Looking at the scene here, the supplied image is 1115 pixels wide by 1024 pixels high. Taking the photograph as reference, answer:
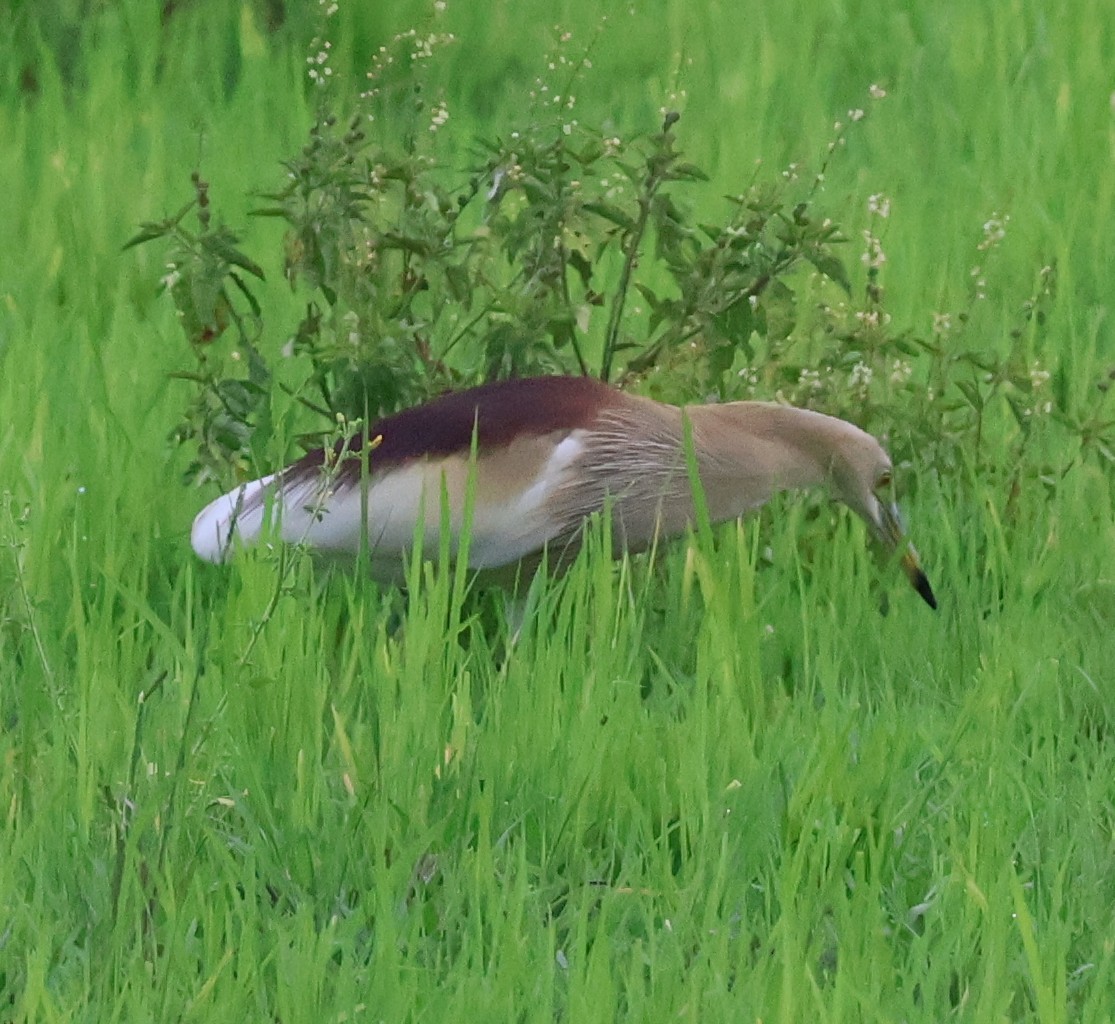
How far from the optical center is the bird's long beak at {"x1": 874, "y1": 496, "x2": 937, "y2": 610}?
3.48 m

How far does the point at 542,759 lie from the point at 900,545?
1.03 m

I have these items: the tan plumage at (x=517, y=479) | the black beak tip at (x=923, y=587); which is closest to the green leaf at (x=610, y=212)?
the tan plumage at (x=517, y=479)

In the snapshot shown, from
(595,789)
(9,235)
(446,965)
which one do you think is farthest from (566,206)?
(9,235)

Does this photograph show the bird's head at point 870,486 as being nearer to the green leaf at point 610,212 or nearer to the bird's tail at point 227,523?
the green leaf at point 610,212

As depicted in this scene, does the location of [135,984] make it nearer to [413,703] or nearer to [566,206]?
[413,703]

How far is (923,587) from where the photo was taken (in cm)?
349

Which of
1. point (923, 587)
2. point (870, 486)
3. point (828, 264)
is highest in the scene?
point (828, 264)

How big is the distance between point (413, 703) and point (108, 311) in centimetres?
251

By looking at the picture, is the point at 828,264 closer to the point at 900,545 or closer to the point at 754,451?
the point at 754,451

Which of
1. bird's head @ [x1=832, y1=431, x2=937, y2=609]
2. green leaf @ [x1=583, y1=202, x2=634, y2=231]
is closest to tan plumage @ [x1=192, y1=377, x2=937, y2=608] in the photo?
bird's head @ [x1=832, y1=431, x2=937, y2=609]

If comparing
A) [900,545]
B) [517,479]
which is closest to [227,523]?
[517,479]

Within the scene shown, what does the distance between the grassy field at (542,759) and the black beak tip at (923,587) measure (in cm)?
4

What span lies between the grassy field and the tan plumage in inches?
3.8

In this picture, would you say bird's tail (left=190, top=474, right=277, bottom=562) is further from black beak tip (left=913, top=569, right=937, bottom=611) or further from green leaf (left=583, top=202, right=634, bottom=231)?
black beak tip (left=913, top=569, right=937, bottom=611)
